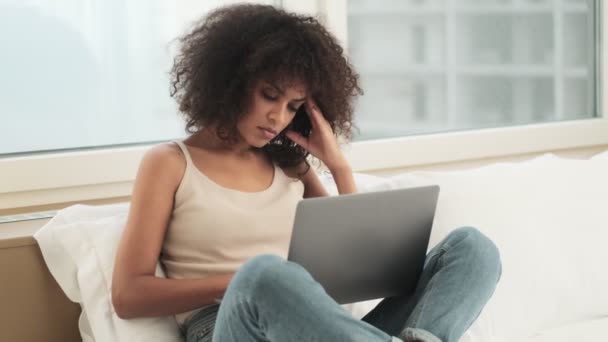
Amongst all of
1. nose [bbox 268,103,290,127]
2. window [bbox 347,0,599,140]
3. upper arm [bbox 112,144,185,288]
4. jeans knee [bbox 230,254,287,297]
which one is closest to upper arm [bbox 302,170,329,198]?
nose [bbox 268,103,290,127]

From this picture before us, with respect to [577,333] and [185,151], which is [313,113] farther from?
[577,333]

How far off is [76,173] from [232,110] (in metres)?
0.52

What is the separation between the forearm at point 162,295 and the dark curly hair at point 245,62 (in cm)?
33

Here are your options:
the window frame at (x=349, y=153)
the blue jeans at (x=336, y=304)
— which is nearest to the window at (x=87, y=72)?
the window frame at (x=349, y=153)

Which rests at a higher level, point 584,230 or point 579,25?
point 579,25

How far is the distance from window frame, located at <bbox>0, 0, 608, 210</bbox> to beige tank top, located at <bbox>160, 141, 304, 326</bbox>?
414mm

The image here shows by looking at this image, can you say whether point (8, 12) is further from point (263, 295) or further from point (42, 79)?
point (263, 295)

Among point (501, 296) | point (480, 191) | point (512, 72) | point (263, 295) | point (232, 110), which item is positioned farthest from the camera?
point (512, 72)

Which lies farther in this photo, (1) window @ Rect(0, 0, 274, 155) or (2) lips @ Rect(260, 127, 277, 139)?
(1) window @ Rect(0, 0, 274, 155)

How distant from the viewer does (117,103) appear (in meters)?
2.25

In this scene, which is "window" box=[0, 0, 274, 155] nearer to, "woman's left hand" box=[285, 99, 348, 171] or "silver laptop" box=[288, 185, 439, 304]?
"woman's left hand" box=[285, 99, 348, 171]

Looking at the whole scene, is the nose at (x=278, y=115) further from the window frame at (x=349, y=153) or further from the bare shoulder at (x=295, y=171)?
the window frame at (x=349, y=153)

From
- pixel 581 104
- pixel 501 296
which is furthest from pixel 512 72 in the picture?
pixel 501 296

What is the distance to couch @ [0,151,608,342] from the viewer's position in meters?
1.81
